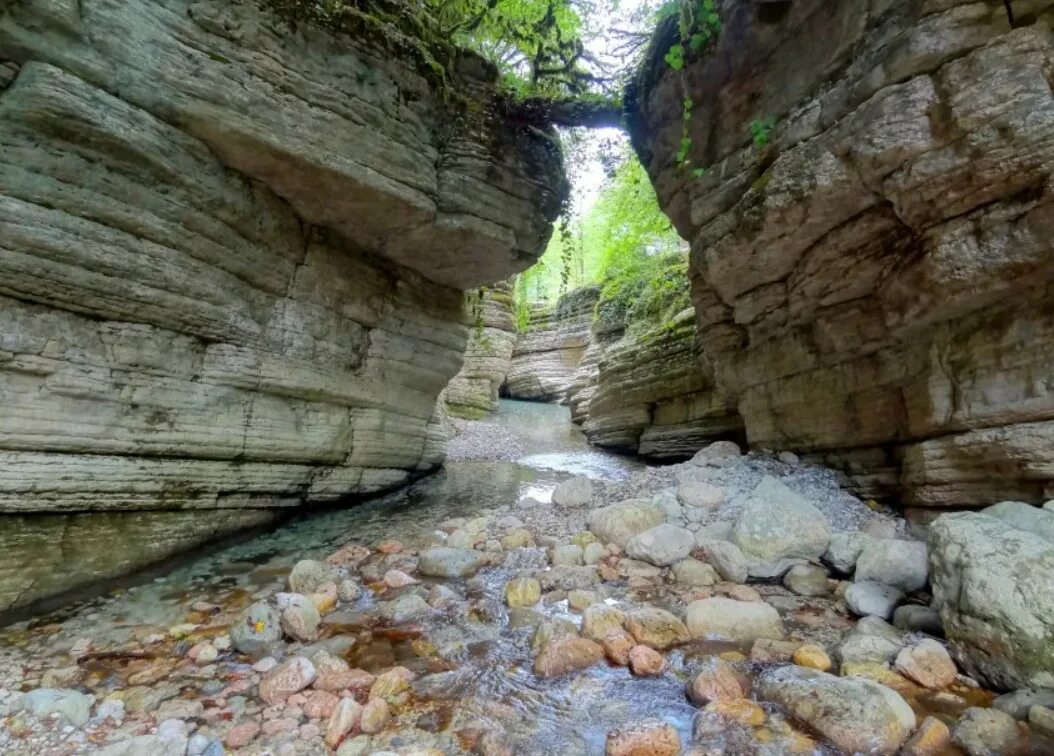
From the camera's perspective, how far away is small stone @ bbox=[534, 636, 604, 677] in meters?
3.26

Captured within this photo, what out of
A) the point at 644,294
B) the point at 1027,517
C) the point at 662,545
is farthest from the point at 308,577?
the point at 644,294

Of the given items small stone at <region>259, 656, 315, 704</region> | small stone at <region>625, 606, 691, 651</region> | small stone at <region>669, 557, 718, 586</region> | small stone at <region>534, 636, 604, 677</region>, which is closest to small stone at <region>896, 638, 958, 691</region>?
small stone at <region>625, 606, 691, 651</region>

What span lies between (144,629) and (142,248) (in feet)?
11.5

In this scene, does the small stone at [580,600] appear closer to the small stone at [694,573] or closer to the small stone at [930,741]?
the small stone at [694,573]

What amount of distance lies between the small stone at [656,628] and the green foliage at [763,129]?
19.0 feet

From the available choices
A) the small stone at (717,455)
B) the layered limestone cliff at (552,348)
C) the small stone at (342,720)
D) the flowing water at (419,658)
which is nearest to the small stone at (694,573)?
the flowing water at (419,658)

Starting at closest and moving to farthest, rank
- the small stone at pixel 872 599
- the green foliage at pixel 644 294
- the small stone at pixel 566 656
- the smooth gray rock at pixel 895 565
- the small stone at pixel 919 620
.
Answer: the small stone at pixel 566 656 → the small stone at pixel 919 620 → the small stone at pixel 872 599 → the smooth gray rock at pixel 895 565 → the green foliage at pixel 644 294

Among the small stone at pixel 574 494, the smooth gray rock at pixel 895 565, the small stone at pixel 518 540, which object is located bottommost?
the small stone at pixel 518 540

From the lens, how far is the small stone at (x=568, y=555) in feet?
16.9

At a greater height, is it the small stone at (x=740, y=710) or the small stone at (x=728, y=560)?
the small stone at (x=728, y=560)

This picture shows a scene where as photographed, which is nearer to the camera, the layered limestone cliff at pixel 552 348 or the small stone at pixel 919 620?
the small stone at pixel 919 620

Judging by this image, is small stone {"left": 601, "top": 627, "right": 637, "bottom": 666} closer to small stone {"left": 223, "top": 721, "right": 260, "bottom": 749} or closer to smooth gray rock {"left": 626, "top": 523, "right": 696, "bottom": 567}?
smooth gray rock {"left": 626, "top": 523, "right": 696, "bottom": 567}

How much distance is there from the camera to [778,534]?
15.9ft

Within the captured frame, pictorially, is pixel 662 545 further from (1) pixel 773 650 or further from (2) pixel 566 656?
(2) pixel 566 656
